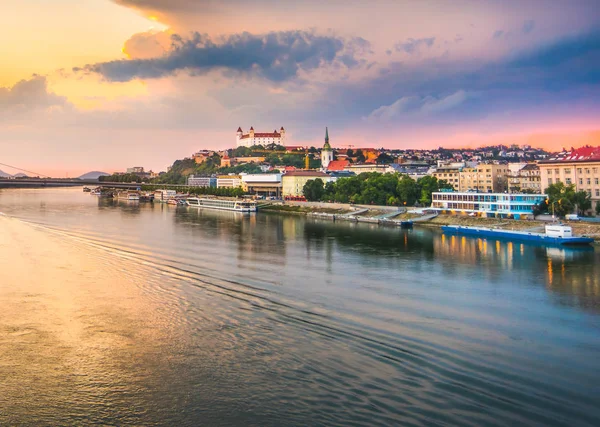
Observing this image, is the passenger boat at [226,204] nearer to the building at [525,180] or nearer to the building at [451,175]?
the building at [451,175]

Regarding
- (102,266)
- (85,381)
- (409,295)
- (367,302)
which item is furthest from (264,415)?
(102,266)

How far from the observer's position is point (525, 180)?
31.1 m

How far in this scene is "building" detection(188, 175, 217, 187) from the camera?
193ft

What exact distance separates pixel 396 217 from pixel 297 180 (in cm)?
1836

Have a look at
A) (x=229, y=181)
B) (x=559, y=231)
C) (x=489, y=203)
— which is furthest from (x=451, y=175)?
(x=229, y=181)

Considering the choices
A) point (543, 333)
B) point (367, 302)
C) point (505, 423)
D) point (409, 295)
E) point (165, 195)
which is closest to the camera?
point (505, 423)

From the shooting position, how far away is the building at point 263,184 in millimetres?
45844

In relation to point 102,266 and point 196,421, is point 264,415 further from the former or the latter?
point 102,266

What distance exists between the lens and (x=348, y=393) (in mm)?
5309

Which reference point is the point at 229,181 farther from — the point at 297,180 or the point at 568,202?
the point at 568,202

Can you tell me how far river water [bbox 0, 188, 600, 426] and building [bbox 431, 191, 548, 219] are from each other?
9.12 metres

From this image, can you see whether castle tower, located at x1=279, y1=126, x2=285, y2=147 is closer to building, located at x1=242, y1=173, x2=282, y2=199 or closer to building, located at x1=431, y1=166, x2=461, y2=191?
building, located at x1=242, y1=173, x2=282, y2=199

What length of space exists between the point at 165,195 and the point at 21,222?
88.8 ft

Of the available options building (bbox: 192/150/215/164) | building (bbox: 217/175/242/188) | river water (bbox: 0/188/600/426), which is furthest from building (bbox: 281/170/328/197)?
building (bbox: 192/150/215/164)
